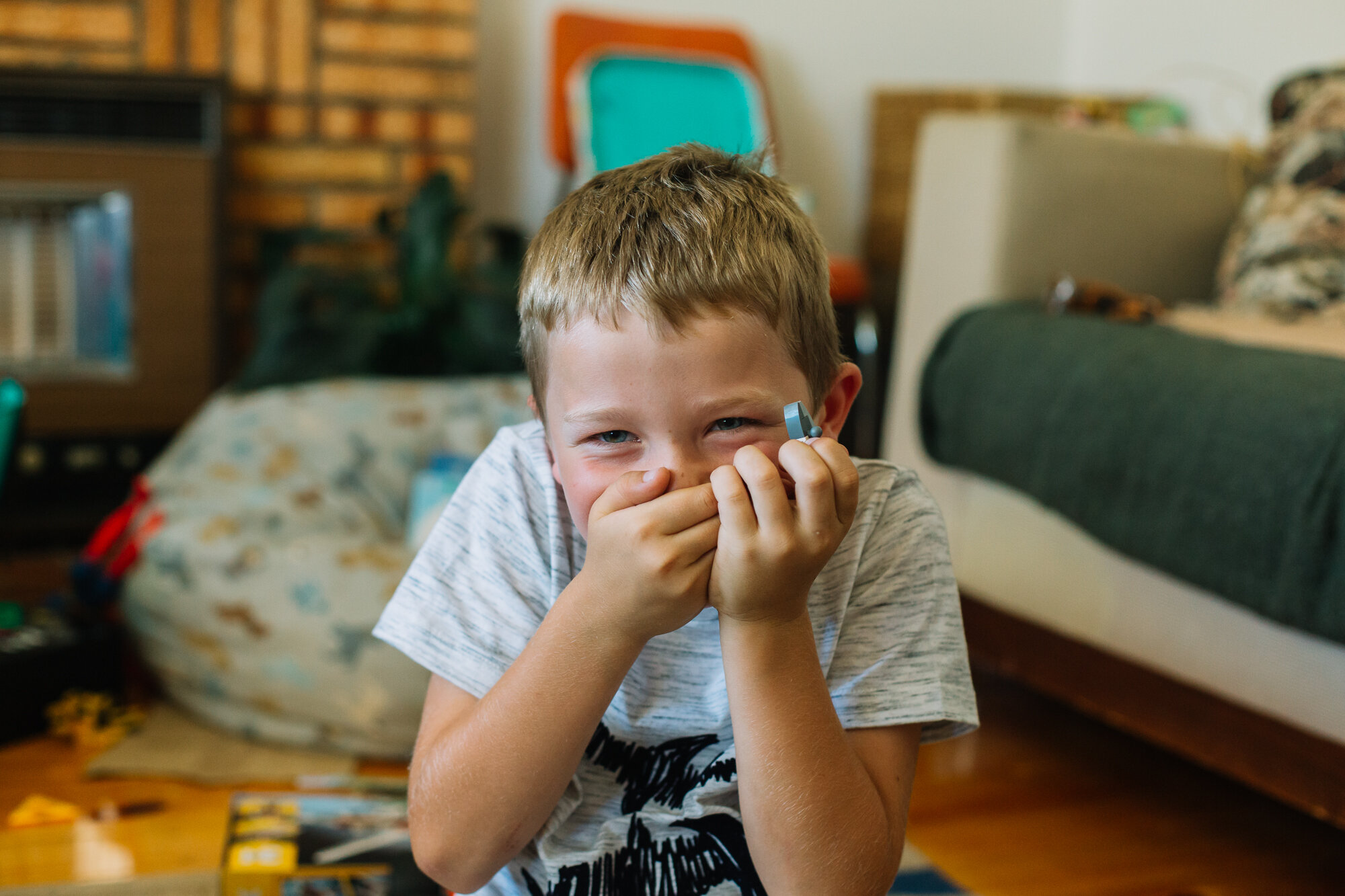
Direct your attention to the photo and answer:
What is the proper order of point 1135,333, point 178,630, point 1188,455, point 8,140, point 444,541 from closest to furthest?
1. point 444,541
2. point 1188,455
3. point 1135,333
4. point 178,630
5. point 8,140

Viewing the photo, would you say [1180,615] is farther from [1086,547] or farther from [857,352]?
[857,352]

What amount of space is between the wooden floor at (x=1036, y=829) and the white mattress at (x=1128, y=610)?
7.7 inches

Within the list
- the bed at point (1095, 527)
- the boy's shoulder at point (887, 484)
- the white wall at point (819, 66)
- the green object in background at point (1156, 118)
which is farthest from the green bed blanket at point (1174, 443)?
the white wall at point (819, 66)

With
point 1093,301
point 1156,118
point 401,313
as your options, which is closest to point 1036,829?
point 1093,301

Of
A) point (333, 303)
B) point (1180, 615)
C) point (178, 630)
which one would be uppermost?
point (333, 303)

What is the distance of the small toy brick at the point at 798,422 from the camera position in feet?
1.83

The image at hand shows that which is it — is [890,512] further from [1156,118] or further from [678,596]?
[1156,118]

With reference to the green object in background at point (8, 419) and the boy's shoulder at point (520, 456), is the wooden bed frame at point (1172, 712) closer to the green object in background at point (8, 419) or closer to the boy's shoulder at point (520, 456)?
the boy's shoulder at point (520, 456)

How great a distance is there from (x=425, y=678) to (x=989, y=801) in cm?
66

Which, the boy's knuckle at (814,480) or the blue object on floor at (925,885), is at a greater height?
the boy's knuckle at (814,480)

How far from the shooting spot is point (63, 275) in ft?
7.29

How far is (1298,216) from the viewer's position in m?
1.50

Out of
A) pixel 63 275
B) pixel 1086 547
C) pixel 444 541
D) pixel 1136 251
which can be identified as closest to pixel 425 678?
pixel 444 541

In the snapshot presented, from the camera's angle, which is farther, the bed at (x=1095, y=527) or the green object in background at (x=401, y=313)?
the green object in background at (x=401, y=313)
